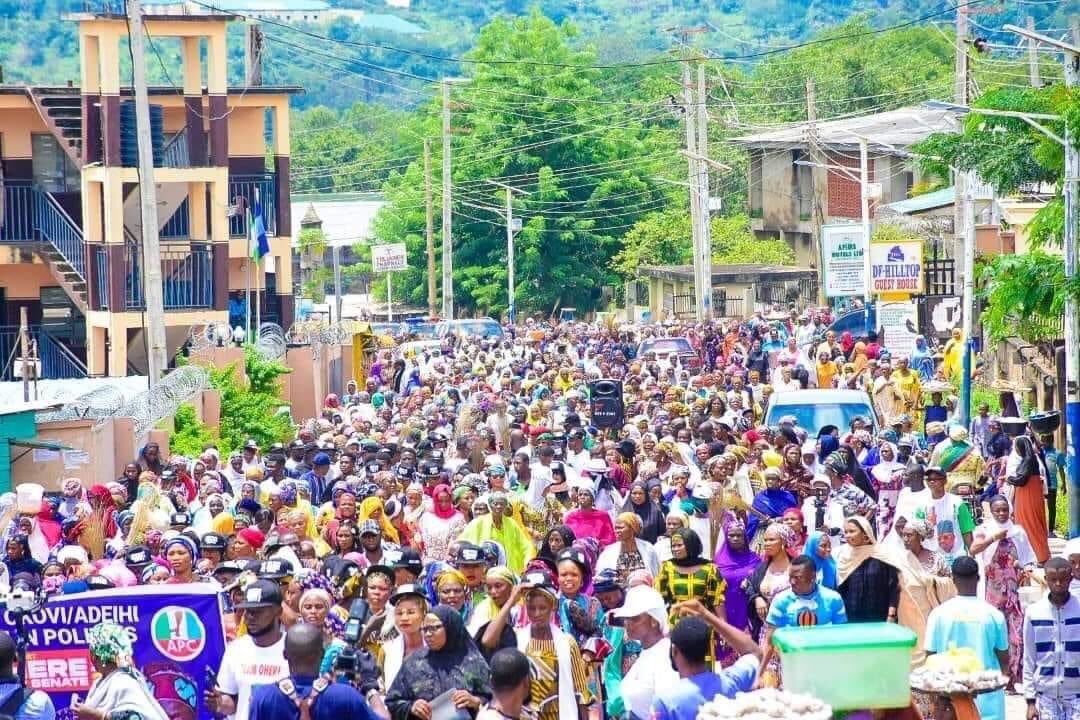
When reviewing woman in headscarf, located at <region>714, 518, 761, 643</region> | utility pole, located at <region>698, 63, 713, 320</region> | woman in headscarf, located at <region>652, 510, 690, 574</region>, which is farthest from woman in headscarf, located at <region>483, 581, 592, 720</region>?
utility pole, located at <region>698, 63, 713, 320</region>

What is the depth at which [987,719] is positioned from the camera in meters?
10.4

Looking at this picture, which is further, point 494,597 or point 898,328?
point 898,328

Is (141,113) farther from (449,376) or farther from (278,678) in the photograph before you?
(278,678)

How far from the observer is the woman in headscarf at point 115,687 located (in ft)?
29.6

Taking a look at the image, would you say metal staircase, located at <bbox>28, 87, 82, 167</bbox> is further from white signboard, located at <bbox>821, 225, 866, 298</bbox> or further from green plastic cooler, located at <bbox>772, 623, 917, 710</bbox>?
green plastic cooler, located at <bbox>772, 623, 917, 710</bbox>

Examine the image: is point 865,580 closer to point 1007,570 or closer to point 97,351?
point 1007,570

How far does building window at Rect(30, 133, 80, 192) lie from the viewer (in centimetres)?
4069

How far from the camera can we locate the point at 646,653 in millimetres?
9547

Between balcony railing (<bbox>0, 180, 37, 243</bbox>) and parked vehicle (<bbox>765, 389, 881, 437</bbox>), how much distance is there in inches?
818

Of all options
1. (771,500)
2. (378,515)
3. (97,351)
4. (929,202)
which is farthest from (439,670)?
(929,202)

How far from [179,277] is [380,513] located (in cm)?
2354

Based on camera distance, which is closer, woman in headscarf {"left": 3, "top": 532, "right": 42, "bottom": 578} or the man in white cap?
the man in white cap

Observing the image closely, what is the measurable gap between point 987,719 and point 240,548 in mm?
5540

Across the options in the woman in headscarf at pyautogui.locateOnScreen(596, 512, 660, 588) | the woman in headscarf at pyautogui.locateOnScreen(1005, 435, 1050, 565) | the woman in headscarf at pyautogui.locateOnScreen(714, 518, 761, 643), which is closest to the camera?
the woman in headscarf at pyautogui.locateOnScreen(714, 518, 761, 643)
